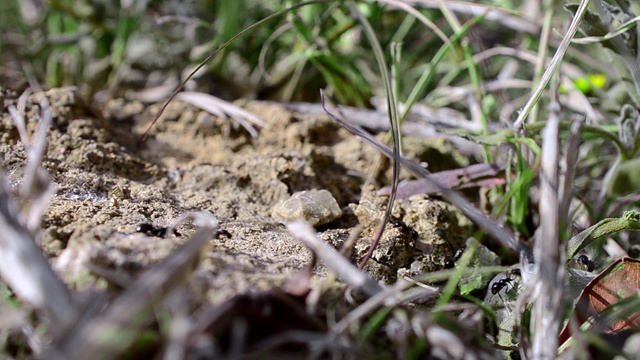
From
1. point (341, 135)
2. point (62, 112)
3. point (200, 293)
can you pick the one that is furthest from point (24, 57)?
point (200, 293)

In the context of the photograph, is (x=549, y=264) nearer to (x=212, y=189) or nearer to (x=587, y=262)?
(x=587, y=262)

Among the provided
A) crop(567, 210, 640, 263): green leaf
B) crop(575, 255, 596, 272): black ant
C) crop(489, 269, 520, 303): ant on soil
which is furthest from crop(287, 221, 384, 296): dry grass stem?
crop(575, 255, 596, 272): black ant

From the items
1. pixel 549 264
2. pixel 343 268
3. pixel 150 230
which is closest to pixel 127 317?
pixel 343 268

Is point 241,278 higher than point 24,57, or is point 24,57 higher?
point 24,57

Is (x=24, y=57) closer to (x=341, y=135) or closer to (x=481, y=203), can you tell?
(x=341, y=135)

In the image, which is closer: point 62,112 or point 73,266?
point 73,266

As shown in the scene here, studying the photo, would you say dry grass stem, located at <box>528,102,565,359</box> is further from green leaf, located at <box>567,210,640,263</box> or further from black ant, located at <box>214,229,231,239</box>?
black ant, located at <box>214,229,231,239</box>
